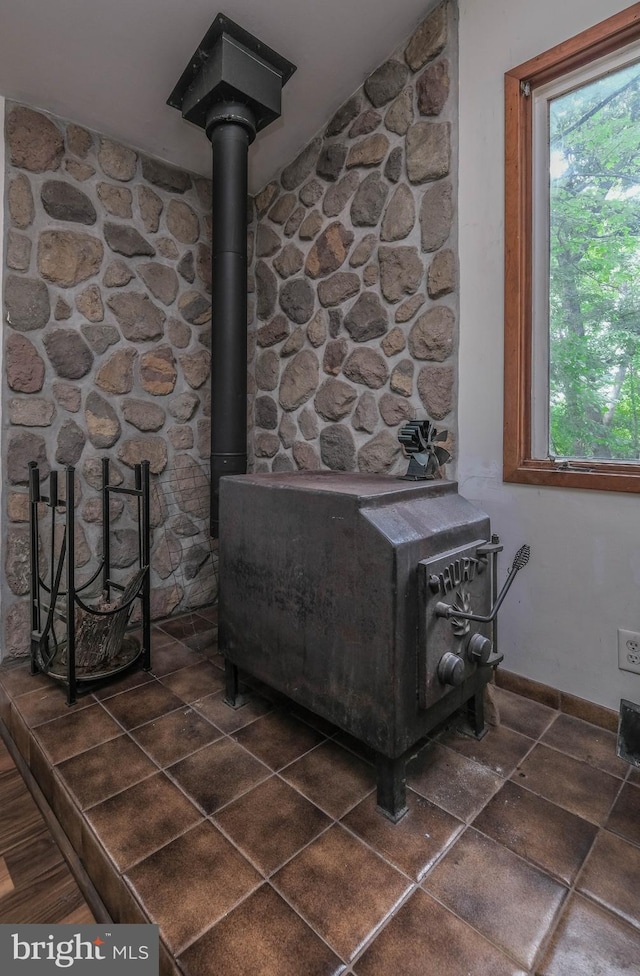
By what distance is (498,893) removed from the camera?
87cm

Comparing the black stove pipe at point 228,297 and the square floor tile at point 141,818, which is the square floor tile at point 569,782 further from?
the black stove pipe at point 228,297

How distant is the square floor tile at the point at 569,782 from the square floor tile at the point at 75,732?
3.60 ft

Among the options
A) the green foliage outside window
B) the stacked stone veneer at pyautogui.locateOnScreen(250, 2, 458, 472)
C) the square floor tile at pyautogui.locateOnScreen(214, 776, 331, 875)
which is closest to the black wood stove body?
the square floor tile at pyautogui.locateOnScreen(214, 776, 331, 875)

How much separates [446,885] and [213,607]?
163 cm

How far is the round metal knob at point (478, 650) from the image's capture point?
1.14m

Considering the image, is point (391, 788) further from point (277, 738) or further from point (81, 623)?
point (81, 623)

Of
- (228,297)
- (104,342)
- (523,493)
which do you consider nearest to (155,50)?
(228,297)

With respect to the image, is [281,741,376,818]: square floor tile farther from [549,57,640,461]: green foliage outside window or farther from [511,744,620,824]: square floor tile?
[549,57,640,461]: green foliage outside window

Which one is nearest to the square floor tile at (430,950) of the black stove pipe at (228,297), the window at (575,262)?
the window at (575,262)

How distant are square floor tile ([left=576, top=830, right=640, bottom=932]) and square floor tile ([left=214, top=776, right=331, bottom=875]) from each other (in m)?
0.51

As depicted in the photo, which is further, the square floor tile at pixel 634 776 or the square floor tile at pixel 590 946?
the square floor tile at pixel 634 776

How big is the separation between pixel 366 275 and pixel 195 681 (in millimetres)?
1624

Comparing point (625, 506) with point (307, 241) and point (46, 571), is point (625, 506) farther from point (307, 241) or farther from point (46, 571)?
point (46, 571)

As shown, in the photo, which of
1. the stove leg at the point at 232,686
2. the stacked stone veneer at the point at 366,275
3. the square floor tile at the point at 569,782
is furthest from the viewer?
the stacked stone veneer at the point at 366,275
